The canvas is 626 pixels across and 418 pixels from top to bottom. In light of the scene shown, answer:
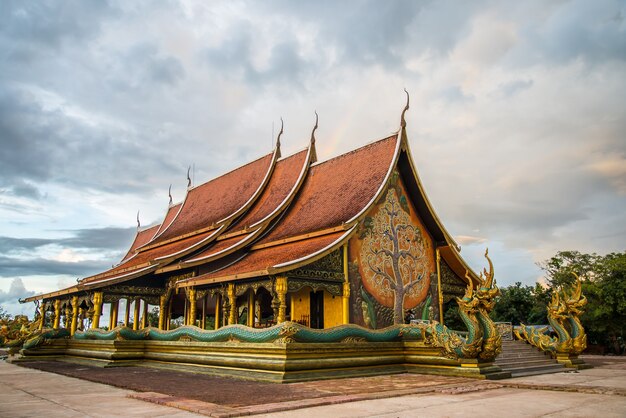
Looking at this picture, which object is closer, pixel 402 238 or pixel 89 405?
pixel 89 405

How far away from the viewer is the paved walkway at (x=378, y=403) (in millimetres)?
5555

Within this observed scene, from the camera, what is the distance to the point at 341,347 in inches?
411

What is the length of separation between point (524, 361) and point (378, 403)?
696 centimetres

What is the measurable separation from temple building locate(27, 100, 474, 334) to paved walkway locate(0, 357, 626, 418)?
4287 mm

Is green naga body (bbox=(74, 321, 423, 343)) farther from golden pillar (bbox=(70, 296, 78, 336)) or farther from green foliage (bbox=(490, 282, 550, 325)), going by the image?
green foliage (bbox=(490, 282, 550, 325))

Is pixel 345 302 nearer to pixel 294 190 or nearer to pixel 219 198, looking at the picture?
pixel 294 190

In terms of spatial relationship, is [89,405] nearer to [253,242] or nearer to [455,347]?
[455,347]

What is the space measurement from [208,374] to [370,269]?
4.53 meters

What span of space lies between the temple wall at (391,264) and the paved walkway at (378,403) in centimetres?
425

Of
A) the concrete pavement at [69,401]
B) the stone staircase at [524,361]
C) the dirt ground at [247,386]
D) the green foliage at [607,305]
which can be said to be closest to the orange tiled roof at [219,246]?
the dirt ground at [247,386]

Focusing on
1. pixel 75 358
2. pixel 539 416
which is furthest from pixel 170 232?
pixel 539 416

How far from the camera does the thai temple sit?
33.3ft

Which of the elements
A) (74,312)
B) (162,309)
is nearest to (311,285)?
(162,309)

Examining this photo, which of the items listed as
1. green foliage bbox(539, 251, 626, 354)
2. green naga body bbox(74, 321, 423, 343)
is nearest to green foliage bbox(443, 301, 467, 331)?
green foliage bbox(539, 251, 626, 354)
